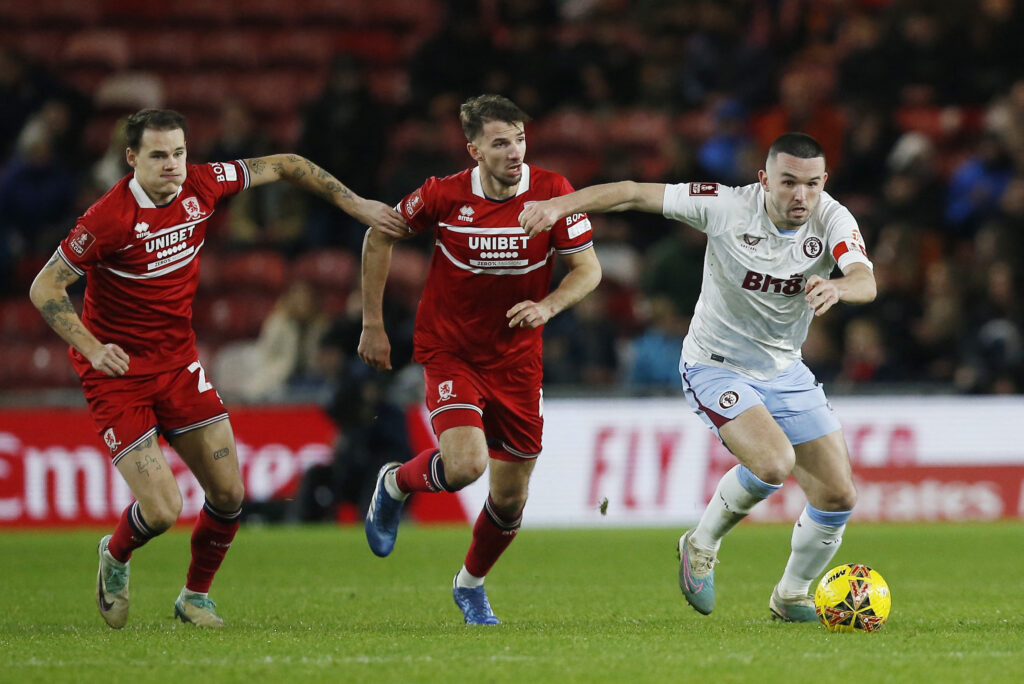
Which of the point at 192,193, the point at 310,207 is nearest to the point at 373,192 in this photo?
the point at 310,207

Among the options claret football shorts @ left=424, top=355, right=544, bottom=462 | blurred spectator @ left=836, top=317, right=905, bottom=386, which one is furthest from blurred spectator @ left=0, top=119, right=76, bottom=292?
claret football shorts @ left=424, top=355, right=544, bottom=462

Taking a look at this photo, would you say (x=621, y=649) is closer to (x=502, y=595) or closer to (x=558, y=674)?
(x=558, y=674)

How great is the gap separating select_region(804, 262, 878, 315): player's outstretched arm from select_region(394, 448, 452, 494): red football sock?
2132 mm

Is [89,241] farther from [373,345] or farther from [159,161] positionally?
[373,345]

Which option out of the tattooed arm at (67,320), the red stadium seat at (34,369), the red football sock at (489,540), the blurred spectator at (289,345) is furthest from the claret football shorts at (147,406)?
the red stadium seat at (34,369)

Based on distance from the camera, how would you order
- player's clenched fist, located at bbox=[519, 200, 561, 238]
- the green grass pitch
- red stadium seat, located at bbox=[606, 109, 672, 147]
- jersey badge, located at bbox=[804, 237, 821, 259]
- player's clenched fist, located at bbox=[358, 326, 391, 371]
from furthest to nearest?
red stadium seat, located at bbox=[606, 109, 672, 147]
player's clenched fist, located at bbox=[358, 326, 391, 371]
jersey badge, located at bbox=[804, 237, 821, 259]
player's clenched fist, located at bbox=[519, 200, 561, 238]
the green grass pitch

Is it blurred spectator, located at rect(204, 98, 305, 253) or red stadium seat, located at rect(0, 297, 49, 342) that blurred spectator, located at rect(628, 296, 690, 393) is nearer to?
blurred spectator, located at rect(204, 98, 305, 253)

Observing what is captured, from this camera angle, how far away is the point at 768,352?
8055 mm

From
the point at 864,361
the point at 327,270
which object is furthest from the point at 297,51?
the point at 864,361

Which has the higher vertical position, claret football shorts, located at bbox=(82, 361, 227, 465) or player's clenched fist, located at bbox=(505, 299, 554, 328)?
player's clenched fist, located at bbox=(505, 299, 554, 328)

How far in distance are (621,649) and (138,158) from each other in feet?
11.6

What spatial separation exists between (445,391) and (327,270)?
9.38 m

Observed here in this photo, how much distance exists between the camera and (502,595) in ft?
31.3

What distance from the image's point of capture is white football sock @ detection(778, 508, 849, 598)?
7879 mm
